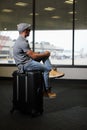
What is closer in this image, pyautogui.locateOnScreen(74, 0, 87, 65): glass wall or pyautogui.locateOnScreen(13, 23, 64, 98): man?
pyautogui.locateOnScreen(13, 23, 64, 98): man

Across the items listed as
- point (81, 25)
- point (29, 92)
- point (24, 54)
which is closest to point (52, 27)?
point (81, 25)

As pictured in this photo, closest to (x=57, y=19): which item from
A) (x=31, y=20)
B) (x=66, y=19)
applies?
(x=66, y=19)

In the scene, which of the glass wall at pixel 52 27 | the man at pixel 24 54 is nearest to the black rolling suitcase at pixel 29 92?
the man at pixel 24 54

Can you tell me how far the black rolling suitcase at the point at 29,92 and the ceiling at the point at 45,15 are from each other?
13.1 feet

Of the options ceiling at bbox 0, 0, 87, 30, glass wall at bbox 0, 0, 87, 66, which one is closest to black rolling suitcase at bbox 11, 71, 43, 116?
glass wall at bbox 0, 0, 87, 66

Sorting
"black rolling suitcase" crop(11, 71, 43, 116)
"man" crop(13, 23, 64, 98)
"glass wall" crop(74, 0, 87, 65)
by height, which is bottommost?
"black rolling suitcase" crop(11, 71, 43, 116)

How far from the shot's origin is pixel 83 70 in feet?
25.1

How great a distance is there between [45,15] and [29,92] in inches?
170

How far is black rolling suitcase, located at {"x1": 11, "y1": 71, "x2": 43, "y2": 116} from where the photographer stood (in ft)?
13.0

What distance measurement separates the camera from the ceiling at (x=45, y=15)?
770cm

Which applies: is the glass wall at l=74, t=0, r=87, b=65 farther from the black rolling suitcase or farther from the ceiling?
the black rolling suitcase

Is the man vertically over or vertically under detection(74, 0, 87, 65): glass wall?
under

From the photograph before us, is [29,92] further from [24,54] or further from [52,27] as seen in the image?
[52,27]

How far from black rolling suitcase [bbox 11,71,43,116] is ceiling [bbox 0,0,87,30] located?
3.99m
